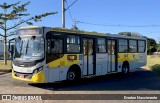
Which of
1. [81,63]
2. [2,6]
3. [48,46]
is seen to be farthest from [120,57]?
[2,6]

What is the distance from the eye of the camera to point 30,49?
14.5 metres

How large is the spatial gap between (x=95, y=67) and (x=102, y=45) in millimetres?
1685

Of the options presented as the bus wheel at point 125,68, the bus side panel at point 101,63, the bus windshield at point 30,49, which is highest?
the bus windshield at point 30,49

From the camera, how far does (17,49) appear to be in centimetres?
1512

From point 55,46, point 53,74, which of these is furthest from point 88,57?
point 53,74

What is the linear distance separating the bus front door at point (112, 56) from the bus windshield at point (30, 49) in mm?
6551

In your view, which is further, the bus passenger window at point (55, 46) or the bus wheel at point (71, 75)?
the bus wheel at point (71, 75)

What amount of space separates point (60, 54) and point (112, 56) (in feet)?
19.1

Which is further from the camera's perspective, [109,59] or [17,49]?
[109,59]

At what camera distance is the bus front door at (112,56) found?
778 inches

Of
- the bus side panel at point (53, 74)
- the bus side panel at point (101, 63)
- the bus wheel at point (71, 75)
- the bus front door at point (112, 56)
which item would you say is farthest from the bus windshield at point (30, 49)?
the bus front door at point (112, 56)

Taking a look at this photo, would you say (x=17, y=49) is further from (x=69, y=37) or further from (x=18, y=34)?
(x=69, y=37)

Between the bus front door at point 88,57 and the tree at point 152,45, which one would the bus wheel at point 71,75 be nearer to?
the bus front door at point 88,57

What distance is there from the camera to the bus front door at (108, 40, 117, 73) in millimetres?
19767
